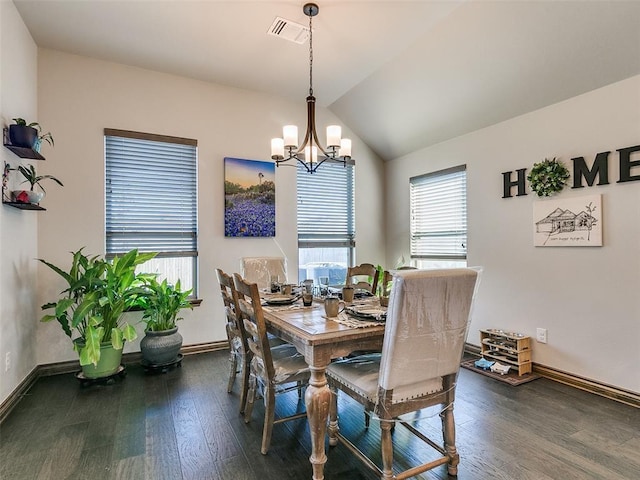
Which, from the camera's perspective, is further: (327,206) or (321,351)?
(327,206)

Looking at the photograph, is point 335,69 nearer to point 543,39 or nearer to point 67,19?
point 543,39

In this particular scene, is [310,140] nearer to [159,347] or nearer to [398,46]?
[398,46]

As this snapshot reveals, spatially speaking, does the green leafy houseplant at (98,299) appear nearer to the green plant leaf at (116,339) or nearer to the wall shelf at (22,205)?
the green plant leaf at (116,339)

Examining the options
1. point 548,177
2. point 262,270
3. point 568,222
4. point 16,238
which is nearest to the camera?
point 16,238

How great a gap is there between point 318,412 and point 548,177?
2.91 metres

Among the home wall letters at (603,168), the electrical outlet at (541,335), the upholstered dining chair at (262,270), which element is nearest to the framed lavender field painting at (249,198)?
the upholstered dining chair at (262,270)

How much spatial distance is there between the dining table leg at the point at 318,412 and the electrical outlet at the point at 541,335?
99.4 inches

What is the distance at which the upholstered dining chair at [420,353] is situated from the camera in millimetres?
1601

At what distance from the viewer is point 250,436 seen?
2.28 metres

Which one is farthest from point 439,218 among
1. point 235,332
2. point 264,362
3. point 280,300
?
point 264,362

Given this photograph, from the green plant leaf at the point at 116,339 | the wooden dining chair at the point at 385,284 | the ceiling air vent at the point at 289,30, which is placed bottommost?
the green plant leaf at the point at 116,339

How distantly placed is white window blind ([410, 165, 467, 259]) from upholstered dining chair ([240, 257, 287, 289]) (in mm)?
2030

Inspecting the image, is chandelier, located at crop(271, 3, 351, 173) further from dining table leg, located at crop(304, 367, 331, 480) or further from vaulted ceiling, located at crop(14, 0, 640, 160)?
dining table leg, located at crop(304, 367, 331, 480)

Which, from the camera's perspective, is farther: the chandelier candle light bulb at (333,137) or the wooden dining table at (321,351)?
the chandelier candle light bulb at (333,137)
